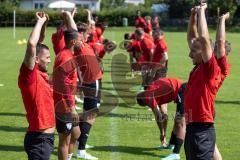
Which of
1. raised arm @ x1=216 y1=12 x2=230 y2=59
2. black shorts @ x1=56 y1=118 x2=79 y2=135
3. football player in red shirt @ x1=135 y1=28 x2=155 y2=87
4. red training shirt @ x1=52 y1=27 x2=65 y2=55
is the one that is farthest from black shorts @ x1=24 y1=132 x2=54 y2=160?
football player in red shirt @ x1=135 y1=28 x2=155 y2=87

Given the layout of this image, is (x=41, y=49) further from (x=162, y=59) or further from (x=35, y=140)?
(x=162, y=59)

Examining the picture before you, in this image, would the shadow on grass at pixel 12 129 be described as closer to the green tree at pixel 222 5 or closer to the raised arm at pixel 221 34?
the raised arm at pixel 221 34

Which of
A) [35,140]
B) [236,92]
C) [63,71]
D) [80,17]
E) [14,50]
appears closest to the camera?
[35,140]

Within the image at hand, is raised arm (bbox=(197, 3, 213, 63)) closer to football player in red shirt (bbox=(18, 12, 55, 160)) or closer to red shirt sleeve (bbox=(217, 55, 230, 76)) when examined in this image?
red shirt sleeve (bbox=(217, 55, 230, 76))

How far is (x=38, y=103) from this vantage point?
601 centimetres

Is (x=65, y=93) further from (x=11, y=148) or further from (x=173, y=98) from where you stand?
(x=11, y=148)

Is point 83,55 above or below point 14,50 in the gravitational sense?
above

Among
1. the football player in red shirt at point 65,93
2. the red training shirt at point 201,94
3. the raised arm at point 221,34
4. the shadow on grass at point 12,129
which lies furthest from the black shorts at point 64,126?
the shadow on grass at point 12,129

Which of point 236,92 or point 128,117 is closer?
point 128,117

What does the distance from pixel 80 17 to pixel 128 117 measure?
165 ft

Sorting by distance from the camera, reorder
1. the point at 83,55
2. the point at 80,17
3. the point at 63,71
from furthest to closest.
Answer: the point at 80,17 → the point at 83,55 → the point at 63,71

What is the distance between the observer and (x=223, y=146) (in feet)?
32.4

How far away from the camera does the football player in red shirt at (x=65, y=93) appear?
7824 millimetres

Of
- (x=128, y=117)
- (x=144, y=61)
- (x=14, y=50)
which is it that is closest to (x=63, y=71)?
(x=128, y=117)
